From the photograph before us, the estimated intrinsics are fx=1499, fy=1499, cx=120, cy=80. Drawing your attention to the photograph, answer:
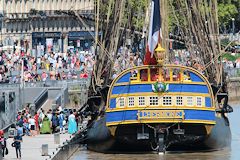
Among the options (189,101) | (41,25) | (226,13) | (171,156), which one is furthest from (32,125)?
(41,25)

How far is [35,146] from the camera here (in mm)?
51250

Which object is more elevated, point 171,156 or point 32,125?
point 32,125

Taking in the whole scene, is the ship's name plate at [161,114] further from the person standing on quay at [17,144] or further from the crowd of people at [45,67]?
the crowd of people at [45,67]

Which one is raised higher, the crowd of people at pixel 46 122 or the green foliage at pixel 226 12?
the green foliage at pixel 226 12

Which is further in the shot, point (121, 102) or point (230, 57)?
point (230, 57)

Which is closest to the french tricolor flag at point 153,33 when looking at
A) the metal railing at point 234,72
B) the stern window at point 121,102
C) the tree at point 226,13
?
the stern window at point 121,102

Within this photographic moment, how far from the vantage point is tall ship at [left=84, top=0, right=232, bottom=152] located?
5053 centimetres

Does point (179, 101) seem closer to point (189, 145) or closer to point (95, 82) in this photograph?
point (189, 145)

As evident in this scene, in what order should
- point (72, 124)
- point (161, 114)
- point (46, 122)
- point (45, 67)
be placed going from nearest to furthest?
point (161, 114) → point (46, 122) → point (72, 124) → point (45, 67)

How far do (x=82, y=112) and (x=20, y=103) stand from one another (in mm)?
5701

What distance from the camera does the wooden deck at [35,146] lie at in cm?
4725

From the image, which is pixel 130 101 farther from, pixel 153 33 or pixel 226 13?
pixel 226 13

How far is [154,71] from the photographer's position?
51.0 metres

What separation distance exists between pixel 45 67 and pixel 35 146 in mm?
34719
